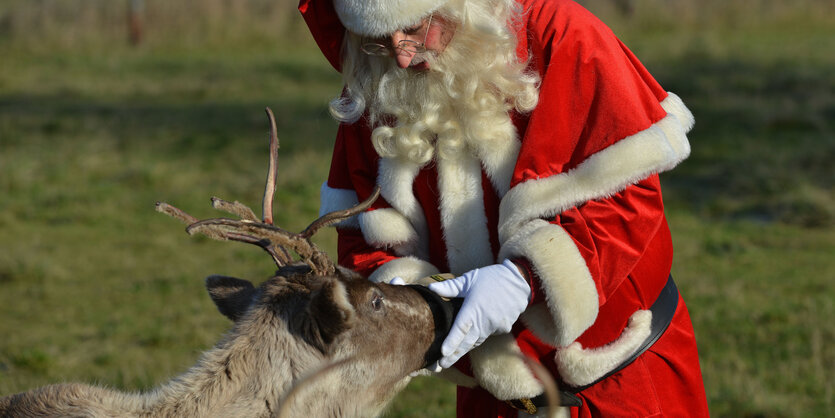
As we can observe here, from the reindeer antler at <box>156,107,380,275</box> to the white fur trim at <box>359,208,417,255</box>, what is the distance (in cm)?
29

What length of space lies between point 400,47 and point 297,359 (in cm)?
91

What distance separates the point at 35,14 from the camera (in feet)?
55.3

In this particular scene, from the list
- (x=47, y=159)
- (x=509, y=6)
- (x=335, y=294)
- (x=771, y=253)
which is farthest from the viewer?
(x=47, y=159)

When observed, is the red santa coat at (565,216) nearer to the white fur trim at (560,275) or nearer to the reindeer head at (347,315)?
the white fur trim at (560,275)

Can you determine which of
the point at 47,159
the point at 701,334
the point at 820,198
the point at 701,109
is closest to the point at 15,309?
the point at 47,159

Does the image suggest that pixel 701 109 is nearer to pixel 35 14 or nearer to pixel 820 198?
pixel 820 198

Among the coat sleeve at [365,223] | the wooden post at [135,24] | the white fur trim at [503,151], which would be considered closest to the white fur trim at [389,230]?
the coat sleeve at [365,223]

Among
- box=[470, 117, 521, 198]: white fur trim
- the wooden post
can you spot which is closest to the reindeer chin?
box=[470, 117, 521, 198]: white fur trim

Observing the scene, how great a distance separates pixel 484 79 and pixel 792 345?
3.59 metres

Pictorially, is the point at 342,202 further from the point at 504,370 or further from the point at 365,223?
the point at 504,370

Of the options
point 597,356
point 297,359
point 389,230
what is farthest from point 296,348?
point 597,356

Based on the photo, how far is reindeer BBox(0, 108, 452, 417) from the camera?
8.07 feet

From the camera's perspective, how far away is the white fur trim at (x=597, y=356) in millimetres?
2648

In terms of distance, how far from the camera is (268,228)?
2.39 meters
